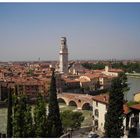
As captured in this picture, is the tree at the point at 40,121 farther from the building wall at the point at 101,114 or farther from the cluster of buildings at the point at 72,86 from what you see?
the building wall at the point at 101,114

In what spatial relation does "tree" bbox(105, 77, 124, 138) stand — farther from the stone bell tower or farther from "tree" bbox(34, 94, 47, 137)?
the stone bell tower

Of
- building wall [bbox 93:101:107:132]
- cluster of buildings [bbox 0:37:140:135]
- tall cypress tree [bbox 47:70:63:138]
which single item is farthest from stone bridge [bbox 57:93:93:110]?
tall cypress tree [bbox 47:70:63:138]

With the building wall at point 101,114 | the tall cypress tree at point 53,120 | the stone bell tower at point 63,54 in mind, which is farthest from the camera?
the stone bell tower at point 63,54

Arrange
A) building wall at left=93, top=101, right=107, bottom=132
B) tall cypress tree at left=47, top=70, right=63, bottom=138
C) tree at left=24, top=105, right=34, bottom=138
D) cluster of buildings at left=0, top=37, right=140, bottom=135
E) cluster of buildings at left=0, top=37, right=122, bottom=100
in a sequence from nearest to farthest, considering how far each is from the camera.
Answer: tree at left=24, top=105, right=34, bottom=138
tall cypress tree at left=47, top=70, right=63, bottom=138
cluster of buildings at left=0, top=37, right=140, bottom=135
building wall at left=93, top=101, right=107, bottom=132
cluster of buildings at left=0, top=37, right=122, bottom=100

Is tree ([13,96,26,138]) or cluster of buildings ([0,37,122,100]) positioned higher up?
tree ([13,96,26,138])

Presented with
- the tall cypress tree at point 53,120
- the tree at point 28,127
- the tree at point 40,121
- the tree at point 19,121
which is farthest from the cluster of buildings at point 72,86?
the tree at point 19,121

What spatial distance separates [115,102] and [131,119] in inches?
31.9

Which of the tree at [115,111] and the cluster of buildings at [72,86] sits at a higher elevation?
the tree at [115,111]

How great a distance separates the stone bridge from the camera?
15148 millimetres

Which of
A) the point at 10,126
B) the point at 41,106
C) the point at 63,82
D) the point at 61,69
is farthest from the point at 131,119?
the point at 61,69

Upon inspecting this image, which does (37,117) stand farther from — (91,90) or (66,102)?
(91,90)

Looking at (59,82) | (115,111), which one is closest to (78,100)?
(59,82)

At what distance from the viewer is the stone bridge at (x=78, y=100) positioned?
15.1 metres

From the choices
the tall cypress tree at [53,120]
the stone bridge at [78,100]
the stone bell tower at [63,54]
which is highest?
the stone bell tower at [63,54]
